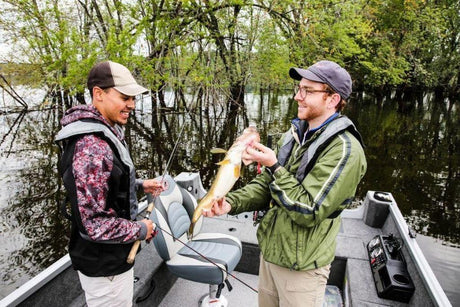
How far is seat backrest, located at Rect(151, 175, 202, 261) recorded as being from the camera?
2975 mm

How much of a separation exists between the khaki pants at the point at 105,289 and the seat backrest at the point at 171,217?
2.60 ft

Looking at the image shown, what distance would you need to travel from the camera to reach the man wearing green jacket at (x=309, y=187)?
1.67 m

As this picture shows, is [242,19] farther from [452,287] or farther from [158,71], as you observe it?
[452,287]

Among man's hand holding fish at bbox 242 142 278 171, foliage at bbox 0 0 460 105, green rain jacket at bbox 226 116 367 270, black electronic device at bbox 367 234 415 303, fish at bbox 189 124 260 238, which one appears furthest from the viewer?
foliage at bbox 0 0 460 105

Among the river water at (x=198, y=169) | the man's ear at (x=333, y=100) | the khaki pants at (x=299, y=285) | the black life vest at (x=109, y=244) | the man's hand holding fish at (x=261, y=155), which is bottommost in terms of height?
the river water at (x=198, y=169)

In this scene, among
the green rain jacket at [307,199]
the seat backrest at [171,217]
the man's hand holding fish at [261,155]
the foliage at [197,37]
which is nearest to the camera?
the green rain jacket at [307,199]

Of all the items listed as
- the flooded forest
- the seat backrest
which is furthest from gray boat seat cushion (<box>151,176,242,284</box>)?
the flooded forest

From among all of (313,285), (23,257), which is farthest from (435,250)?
(23,257)

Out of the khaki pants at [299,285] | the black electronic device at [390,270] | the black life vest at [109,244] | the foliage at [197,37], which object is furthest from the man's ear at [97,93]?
the foliage at [197,37]

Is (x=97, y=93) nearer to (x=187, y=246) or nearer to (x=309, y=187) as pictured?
(x=309, y=187)

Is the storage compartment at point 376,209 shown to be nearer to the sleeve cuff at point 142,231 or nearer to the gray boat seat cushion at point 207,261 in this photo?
the gray boat seat cushion at point 207,261

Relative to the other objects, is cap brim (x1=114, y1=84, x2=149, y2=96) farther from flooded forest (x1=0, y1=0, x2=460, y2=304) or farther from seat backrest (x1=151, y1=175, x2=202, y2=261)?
flooded forest (x1=0, y1=0, x2=460, y2=304)

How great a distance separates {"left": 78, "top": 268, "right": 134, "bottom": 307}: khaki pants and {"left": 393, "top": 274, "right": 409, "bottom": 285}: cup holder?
8.42ft

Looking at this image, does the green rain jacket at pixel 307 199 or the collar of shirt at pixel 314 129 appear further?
the collar of shirt at pixel 314 129
